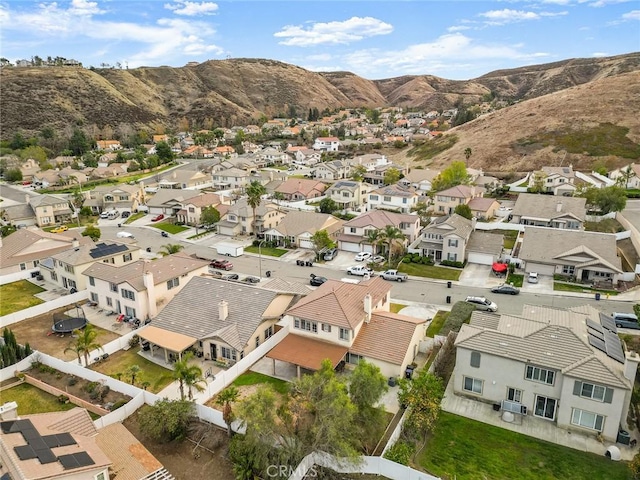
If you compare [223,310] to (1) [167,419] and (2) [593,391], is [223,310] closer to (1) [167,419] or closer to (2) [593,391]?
(1) [167,419]

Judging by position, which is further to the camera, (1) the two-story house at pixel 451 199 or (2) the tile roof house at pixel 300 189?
(2) the tile roof house at pixel 300 189

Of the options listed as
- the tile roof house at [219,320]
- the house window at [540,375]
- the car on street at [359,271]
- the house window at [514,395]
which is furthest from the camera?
the car on street at [359,271]

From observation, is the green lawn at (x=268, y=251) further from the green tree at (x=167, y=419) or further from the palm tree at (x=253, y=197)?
the green tree at (x=167, y=419)

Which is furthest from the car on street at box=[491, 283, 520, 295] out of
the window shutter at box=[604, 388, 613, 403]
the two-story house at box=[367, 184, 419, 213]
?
the two-story house at box=[367, 184, 419, 213]

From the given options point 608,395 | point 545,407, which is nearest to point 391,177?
point 545,407

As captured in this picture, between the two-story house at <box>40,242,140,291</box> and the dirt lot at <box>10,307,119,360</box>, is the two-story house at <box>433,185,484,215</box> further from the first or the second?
the dirt lot at <box>10,307,119,360</box>

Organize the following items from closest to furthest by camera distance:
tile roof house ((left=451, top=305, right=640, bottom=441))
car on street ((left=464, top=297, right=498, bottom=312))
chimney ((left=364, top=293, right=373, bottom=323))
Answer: tile roof house ((left=451, top=305, right=640, bottom=441)) < chimney ((left=364, top=293, right=373, bottom=323)) < car on street ((left=464, top=297, right=498, bottom=312))

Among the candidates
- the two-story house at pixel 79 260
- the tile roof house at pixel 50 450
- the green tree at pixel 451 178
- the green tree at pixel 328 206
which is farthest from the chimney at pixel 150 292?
the green tree at pixel 451 178
